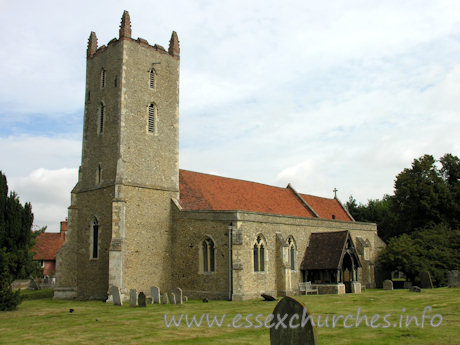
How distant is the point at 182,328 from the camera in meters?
14.0

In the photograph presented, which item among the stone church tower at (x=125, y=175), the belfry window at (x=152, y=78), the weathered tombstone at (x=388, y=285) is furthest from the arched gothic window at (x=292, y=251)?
the belfry window at (x=152, y=78)

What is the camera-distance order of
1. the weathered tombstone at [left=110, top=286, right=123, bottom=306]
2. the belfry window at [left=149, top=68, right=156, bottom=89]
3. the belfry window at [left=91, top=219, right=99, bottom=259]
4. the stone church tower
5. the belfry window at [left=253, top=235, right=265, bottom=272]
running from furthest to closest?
the belfry window at [left=149, top=68, right=156, bottom=89]
the belfry window at [left=91, top=219, right=99, bottom=259]
the belfry window at [left=253, top=235, right=265, bottom=272]
the stone church tower
the weathered tombstone at [left=110, top=286, right=123, bottom=306]

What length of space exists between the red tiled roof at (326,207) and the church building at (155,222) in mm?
8008

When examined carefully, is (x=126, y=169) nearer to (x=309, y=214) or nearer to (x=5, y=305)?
(x=5, y=305)

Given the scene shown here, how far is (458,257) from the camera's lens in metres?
32.5

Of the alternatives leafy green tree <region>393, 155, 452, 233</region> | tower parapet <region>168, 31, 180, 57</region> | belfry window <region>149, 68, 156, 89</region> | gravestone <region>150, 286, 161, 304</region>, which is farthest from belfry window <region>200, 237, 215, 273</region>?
leafy green tree <region>393, 155, 452, 233</region>

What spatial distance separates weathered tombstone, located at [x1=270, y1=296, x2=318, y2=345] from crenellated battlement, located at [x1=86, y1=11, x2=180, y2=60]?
24.1 meters

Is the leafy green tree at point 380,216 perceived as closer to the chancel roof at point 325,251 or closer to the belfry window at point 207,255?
the chancel roof at point 325,251

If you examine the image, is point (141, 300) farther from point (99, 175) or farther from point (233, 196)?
point (233, 196)

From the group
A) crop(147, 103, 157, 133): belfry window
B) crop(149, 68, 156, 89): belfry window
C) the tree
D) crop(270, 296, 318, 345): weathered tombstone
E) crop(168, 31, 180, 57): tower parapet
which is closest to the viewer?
crop(270, 296, 318, 345): weathered tombstone

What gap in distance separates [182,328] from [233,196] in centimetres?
1836

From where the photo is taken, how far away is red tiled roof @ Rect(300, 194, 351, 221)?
39.4m

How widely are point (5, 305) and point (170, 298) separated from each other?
783 cm

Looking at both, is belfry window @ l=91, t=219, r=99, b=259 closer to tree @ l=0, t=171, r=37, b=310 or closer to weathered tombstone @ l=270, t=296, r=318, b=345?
tree @ l=0, t=171, r=37, b=310
